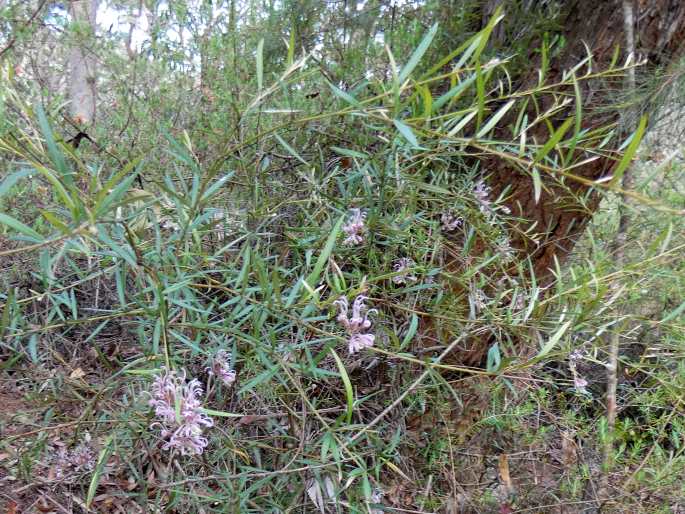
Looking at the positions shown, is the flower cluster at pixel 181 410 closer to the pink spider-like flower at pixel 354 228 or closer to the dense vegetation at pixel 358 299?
the dense vegetation at pixel 358 299

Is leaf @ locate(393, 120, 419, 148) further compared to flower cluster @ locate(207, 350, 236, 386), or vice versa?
flower cluster @ locate(207, 350, 236, 386)

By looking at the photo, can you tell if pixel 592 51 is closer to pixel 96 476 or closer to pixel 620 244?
pixel 620 244

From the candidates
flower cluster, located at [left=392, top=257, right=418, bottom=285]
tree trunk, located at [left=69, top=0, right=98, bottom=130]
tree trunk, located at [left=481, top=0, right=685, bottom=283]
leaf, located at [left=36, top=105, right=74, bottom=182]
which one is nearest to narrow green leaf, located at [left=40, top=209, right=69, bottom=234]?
leaf, located at [left=36, top=105, right=74, bottom=182]

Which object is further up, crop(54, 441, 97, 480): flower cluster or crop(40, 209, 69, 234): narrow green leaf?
crop(40, 209, 69, 234): narrow green leaf

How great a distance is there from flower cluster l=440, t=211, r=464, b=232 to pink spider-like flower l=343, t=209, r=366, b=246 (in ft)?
1.01

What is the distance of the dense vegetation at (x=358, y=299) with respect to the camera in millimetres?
1115

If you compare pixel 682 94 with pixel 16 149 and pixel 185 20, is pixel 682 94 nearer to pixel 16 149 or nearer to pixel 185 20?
pixel 16 149

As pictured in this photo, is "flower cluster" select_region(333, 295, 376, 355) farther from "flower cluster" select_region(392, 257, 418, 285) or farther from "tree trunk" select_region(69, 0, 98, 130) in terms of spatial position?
"tree trunk" select_region(69, 0, 98, 130)

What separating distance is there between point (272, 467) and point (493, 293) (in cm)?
81

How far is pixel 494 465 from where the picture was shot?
184 cm

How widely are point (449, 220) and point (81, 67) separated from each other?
3.51 meters

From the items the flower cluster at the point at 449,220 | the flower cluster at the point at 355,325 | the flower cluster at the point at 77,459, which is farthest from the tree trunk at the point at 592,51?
the flower cluster at the point at 77,459

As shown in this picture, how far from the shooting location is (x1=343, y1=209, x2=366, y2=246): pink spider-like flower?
1334mm

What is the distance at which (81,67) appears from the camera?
157 inches
